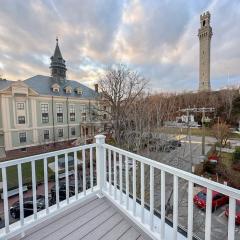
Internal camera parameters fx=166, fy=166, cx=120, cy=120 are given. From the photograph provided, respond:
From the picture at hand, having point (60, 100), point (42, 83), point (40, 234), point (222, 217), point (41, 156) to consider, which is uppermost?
point (42, 83)

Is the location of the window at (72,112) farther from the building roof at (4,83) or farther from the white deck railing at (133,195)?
→ the white deck railing at (133,195)

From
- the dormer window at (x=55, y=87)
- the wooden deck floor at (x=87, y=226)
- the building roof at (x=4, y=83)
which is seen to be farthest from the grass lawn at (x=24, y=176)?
the dormer window at (x=55, y=87)

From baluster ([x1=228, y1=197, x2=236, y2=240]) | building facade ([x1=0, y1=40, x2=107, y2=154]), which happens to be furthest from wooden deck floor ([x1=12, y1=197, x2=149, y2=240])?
building facade ([x1=0, y1=40, x2=107, y2=154])

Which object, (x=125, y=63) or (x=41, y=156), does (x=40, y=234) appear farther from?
(x=125, y=63)

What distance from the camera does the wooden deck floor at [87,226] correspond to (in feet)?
5.90

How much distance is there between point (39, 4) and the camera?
19.2ft

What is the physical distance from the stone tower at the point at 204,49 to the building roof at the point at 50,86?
30976 mm

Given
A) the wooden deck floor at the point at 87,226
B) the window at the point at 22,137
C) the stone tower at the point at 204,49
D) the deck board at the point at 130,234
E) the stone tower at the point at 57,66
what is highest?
the stone tower at the point at 204,49

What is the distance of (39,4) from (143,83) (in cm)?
796

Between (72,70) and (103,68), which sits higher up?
(72,70)

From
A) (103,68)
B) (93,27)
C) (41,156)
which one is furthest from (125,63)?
(41,156)

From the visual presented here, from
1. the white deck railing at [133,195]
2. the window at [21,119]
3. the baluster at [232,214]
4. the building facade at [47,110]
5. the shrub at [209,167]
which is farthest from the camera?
the window at [21,119]

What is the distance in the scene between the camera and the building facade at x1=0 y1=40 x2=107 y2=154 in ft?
53.7

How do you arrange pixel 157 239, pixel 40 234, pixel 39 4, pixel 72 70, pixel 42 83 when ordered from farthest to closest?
pixel 72 70 → pixel 42 83 → pixel 39 4 → pixel 40 234 → pixel 157 239
